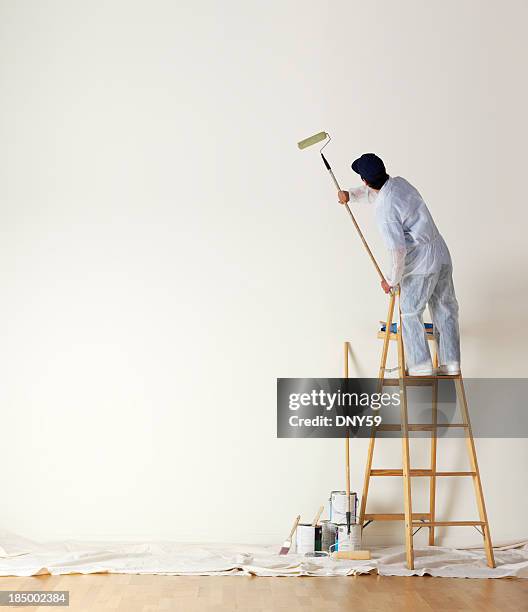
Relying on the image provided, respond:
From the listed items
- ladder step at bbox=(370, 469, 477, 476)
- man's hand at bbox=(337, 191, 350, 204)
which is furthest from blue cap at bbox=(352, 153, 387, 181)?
ladder step at bbox=(370, 469, 477, 476)

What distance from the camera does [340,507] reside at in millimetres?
4332

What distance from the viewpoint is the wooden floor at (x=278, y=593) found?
3.35 m

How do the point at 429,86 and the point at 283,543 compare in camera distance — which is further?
the point at 429,86

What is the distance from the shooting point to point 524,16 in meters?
4.98

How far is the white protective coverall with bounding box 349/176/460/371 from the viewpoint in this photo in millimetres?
4117

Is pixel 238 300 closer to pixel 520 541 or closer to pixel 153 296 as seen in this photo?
pixel 153 296

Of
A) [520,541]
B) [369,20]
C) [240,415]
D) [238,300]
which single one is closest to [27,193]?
[238,300]

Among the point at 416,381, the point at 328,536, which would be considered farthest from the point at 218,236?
the point at 328,536

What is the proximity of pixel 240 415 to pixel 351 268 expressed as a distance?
1049 millimetres

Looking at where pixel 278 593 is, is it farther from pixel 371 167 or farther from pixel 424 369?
pixel 371 167

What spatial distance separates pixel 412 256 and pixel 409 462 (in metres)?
1.04

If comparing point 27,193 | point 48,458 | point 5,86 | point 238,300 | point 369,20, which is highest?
point 369,20

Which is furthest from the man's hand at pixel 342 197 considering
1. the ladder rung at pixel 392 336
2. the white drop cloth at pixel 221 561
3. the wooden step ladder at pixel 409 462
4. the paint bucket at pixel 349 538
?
the white drop cloth at pixel 221 561
